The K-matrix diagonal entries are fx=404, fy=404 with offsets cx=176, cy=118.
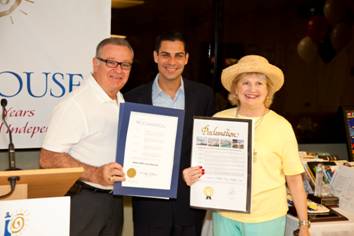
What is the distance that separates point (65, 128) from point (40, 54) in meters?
0.81

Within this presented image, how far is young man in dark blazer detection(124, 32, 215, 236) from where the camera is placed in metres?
2.25

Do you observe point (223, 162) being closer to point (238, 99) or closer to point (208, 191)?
point (208, 191)

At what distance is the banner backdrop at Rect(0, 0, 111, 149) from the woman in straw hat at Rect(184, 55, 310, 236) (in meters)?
1.04

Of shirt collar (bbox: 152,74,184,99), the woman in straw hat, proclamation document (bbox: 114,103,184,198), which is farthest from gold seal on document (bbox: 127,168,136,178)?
shirt collar (bbox: 152,74,184,99)

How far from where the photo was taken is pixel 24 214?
3.92 ft

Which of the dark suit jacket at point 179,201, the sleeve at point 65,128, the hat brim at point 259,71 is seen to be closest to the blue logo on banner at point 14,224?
the sleeve at point 65,128

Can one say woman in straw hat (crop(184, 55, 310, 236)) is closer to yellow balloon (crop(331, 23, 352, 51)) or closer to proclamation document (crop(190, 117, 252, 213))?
proclamation document (crop(190, 117, 252, 213))

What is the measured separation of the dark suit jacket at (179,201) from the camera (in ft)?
7.38

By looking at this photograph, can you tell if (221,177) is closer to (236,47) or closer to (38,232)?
(38,232)

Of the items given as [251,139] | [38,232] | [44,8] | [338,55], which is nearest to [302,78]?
[338,55]

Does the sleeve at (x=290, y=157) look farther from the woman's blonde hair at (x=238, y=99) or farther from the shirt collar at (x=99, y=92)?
the shirt collar at (x=99, y=92)

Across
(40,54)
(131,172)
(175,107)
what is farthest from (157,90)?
(40,54)

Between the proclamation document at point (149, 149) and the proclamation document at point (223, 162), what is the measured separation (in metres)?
0.10

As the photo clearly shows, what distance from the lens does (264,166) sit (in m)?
1.91
